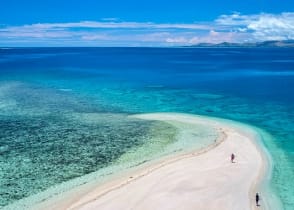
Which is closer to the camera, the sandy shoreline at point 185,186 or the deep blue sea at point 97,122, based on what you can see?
the sandy shoreline at point 185,186

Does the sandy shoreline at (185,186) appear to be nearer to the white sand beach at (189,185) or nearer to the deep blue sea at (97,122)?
the white sand beach at (189,185)

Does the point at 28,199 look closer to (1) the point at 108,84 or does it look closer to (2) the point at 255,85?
(1) the point at 108,84

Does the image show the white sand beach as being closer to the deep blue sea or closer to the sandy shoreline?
the sandy shoreline

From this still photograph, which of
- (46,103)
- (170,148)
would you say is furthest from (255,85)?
(170,148)

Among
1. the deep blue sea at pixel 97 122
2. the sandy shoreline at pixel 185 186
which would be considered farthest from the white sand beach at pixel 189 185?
the deep blue sea at pixel 97 122

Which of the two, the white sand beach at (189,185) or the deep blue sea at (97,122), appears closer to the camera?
the white sand beach at (189,185)

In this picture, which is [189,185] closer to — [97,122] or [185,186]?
[185,186]

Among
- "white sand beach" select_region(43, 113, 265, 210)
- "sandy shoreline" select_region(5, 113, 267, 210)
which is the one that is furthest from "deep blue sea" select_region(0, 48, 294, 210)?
"white sand beach" select_region(43, 113, 265, 210)

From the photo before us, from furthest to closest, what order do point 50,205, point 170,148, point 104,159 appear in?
point 170,148 < point 104,159 < point 50,205
